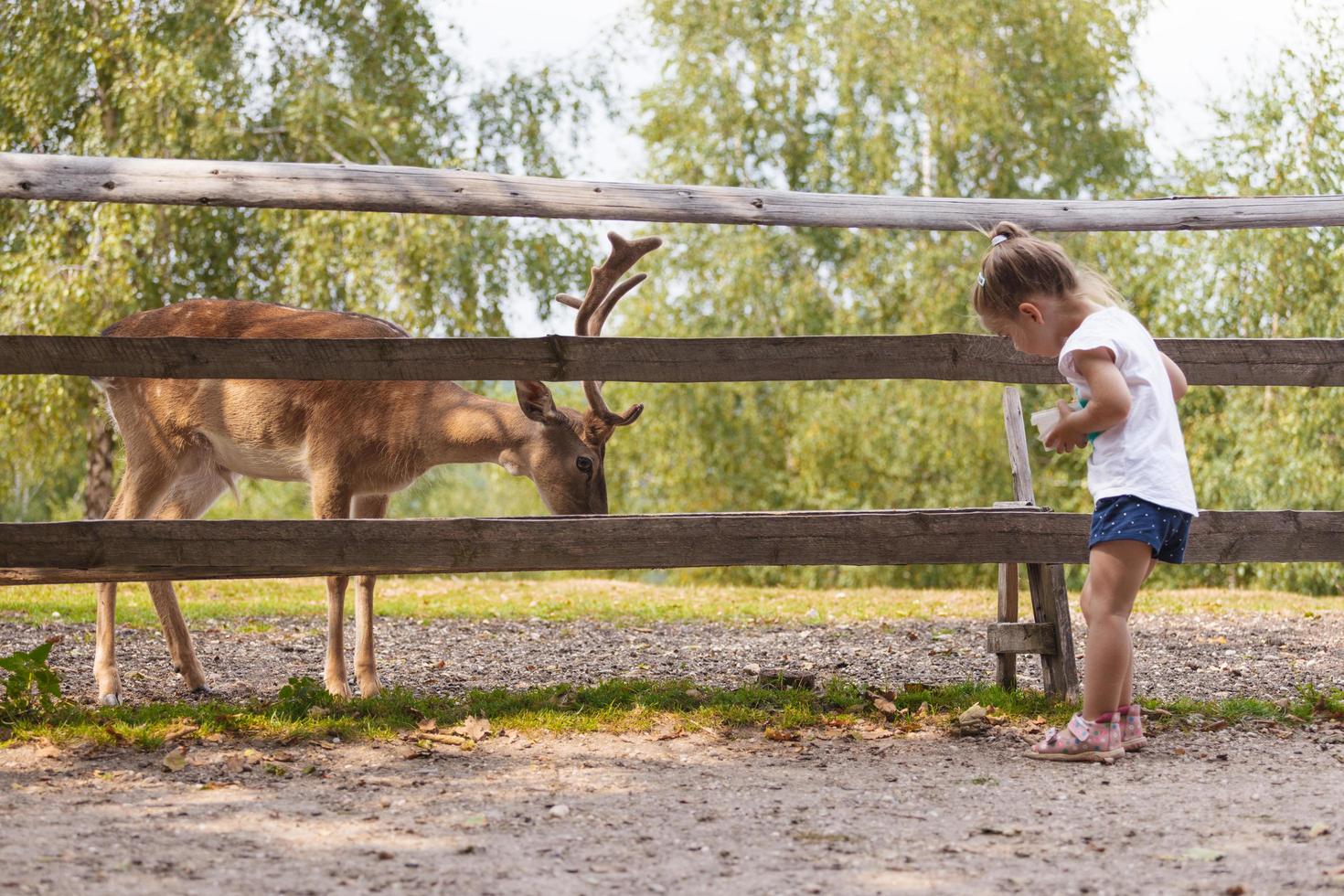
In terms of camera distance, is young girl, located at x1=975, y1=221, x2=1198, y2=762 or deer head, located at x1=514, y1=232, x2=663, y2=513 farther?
deer head, located at x1=514, y1=232, x2=663, y2=513

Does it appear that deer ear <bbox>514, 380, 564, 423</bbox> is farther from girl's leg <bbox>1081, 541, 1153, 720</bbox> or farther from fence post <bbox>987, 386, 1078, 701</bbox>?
girl's leg <bbox>1081, 541, 1153, 720</bbox>

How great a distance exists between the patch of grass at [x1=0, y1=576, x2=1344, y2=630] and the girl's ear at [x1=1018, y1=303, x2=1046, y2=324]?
4.54 meters

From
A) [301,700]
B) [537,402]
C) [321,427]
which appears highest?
[537,402]

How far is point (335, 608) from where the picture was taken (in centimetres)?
598

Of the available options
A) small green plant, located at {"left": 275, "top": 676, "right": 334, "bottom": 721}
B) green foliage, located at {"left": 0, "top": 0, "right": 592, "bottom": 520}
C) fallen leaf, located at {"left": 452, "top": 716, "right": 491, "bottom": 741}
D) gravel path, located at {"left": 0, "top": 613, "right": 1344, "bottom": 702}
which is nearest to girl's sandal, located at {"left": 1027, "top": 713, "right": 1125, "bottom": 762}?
gravel path, located at {"left": 0, "top": 613, "right": 1344, "bottom": 702}

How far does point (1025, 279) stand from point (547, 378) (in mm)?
1736


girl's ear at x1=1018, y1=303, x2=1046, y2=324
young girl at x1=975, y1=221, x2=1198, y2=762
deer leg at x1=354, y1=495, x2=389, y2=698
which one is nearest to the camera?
young girl at x1=975, y1=221, x2=1198, y2=762

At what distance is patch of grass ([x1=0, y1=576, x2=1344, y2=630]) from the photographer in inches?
353

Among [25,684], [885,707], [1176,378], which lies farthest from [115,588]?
[1176,378]

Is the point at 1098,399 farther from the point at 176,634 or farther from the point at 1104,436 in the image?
the point at 176,634

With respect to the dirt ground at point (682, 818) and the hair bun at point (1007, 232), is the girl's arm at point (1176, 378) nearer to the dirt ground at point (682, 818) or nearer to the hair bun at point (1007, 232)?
the hair bun at point (1007, 232)

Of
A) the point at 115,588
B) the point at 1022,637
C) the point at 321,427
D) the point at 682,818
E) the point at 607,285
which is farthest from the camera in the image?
the point at 607,285

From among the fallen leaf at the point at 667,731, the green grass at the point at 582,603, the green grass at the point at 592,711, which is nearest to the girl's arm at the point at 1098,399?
the green grass at the point at 592,711

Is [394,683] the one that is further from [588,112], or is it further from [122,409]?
[588,112]
